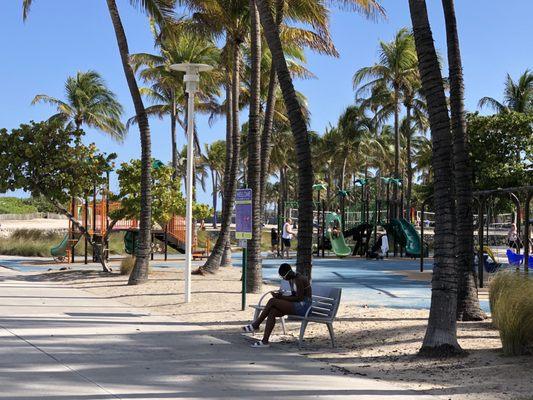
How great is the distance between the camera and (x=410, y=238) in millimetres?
31641

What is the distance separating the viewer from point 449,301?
28.5 ft

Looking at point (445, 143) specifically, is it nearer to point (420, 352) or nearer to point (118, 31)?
point (420, 352)

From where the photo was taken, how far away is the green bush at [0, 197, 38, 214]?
81.3m

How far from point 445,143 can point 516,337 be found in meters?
2.56

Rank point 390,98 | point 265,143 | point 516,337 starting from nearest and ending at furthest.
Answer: point 516,337, point 265,143, point 390,98

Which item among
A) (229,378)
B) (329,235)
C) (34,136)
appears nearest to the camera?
(229,378)

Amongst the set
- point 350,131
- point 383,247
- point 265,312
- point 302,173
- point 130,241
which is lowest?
point 265,312

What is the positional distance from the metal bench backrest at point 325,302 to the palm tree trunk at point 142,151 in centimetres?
870

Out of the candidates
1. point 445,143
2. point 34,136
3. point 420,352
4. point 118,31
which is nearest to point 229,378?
point 420,352

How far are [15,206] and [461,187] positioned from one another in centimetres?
8014

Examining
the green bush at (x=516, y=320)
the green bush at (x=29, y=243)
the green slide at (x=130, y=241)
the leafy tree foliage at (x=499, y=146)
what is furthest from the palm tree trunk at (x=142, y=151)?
A: the leafy tree foliage at (x=499, y=146)

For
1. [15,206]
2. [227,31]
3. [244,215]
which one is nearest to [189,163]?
[244,215]

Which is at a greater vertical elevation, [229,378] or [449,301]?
[449,301]

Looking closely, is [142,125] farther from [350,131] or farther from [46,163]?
[350,131]
